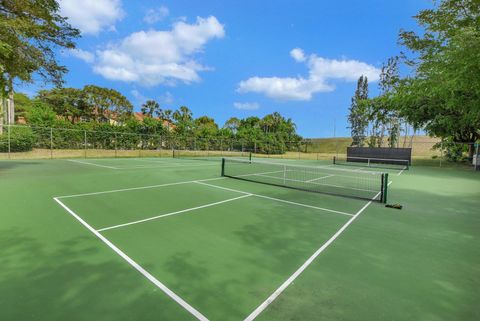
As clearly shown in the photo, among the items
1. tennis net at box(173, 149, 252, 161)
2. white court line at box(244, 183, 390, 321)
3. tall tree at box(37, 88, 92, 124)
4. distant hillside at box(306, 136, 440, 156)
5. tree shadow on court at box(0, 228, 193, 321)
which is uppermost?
tall tree at box(37, 88, 92, 124)

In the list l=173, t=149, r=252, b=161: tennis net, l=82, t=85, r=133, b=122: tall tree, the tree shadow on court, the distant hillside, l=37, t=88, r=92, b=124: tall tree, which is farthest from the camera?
the distant hillside

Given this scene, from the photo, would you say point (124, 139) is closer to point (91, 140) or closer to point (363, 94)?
point (91, 140)

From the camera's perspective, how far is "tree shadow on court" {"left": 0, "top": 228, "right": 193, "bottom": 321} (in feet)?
7.83

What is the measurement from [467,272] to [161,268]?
156 inches

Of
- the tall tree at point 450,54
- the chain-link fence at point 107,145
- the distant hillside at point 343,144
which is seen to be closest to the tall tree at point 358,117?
the distant hillside at point 343,144

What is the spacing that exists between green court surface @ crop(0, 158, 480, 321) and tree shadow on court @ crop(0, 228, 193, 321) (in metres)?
0.01

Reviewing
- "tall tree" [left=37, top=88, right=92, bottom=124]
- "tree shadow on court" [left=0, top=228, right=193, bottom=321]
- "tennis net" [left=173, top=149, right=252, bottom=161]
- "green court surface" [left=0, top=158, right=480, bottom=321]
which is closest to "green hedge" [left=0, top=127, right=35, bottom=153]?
"tennis net" [left=173, top=149, right=252, bottom=161]

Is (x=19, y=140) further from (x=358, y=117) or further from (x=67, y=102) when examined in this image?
(x=358, y=117)

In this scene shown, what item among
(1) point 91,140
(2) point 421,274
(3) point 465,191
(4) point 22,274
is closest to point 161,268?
(4) point 22,274

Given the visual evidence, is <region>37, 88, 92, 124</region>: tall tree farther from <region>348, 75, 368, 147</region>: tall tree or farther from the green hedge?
<region>348, 75, 368, 147</region>: tall tree

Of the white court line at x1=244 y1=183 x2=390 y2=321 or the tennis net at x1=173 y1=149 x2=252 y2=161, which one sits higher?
the tennis net at x1=173 y1=149 x2=252 y2=161

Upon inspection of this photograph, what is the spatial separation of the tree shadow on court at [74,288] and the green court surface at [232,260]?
0.01 m

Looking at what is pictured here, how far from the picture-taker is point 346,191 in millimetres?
9148

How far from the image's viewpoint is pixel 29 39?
10.9 meters
